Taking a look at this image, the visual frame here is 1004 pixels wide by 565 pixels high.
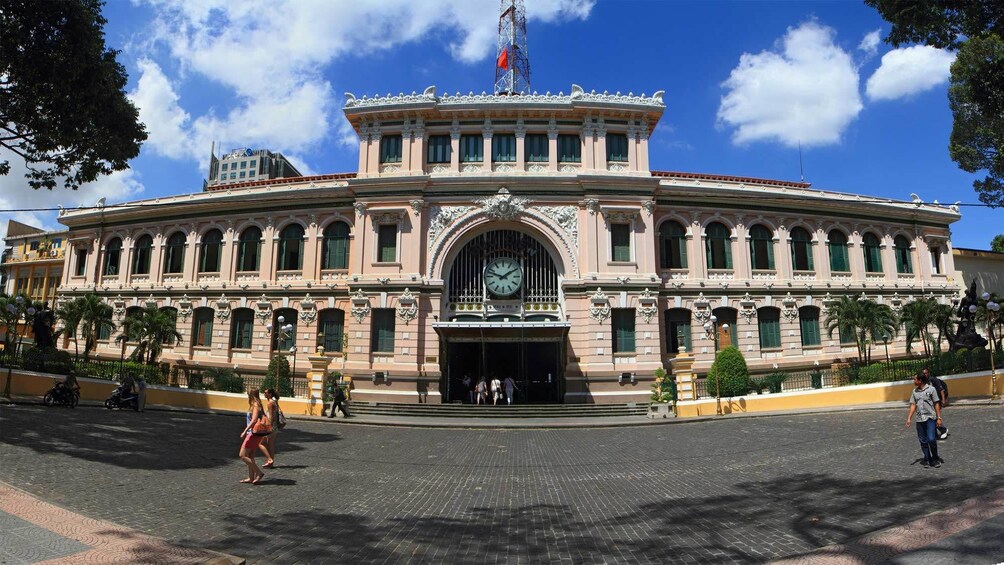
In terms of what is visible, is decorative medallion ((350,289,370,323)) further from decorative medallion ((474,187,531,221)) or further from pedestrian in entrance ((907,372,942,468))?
pedestrian in entrance ((907,372,942,468))

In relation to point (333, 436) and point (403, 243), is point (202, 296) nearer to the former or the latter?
→ point (403, 243)

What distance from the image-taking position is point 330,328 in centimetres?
2825

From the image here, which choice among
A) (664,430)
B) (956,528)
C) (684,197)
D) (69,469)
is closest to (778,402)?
(664,430)

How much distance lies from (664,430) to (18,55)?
21.2 m

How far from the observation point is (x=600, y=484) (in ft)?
32.7

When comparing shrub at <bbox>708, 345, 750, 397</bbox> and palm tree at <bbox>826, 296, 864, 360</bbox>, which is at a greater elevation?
palm tree at <bbox>826, 296, 864, 360</bbox>

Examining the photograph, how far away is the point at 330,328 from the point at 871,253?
31460mm

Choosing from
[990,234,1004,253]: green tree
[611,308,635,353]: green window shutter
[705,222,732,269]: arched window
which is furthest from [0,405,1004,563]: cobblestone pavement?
[990,234,1004,253]: green tree

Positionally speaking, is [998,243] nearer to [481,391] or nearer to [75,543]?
[481,391]

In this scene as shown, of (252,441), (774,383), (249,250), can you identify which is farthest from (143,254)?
(774,383)

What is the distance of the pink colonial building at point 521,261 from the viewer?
2605 cm

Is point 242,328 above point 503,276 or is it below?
below

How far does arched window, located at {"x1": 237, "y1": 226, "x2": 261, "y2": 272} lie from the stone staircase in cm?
1164

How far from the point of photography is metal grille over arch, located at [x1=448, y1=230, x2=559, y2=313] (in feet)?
89.1
